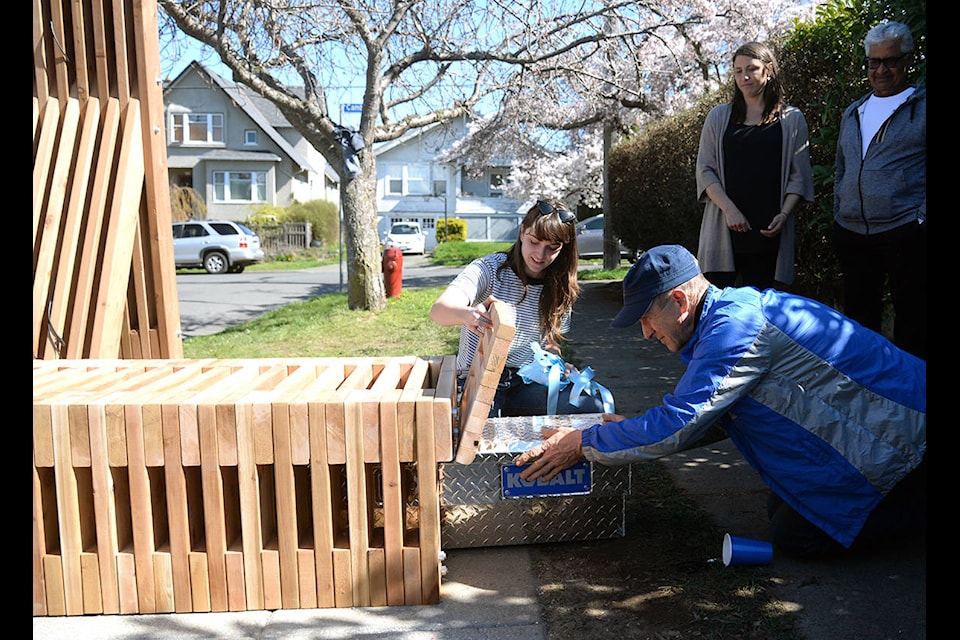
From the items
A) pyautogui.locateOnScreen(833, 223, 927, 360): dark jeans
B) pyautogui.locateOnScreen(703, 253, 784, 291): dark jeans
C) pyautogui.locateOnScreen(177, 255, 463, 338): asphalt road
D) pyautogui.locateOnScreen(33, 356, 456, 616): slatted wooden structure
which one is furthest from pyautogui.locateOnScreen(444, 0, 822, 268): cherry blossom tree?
pyautogui.locateOnScreen(33, 356, 456, 616): slatted wooden structure

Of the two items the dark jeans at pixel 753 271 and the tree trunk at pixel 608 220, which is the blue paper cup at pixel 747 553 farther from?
the tree trunk at pixel 608 220

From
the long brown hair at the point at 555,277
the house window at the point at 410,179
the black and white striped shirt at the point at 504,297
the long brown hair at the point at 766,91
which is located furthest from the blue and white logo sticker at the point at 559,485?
the house window at the point at 410,179

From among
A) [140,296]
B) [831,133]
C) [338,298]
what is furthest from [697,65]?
[140,296]

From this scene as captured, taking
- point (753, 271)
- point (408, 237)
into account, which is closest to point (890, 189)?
point (753, 271)

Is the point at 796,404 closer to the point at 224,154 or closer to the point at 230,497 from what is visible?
the point at 230,497

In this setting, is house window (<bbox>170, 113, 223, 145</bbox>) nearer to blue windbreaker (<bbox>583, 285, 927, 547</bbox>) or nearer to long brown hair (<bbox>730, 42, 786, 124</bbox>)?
long brown hair (<bbox>730, 42, 786, 124</bbox>)

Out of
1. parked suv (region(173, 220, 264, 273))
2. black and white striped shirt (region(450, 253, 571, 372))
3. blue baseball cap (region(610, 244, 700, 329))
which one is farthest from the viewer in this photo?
parked suv (region(173, 220, 264, 273))

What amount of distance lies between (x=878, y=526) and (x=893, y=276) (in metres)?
1.76

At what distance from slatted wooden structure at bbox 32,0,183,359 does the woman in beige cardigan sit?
10.6 ft

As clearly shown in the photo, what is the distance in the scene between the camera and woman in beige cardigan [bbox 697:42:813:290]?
4.69 meters

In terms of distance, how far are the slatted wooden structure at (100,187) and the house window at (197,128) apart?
3851 centimetres

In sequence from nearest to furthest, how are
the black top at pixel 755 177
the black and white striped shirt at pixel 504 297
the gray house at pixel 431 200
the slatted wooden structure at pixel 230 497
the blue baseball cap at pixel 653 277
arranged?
1. the slatted wooden structure at pixel 230 497
2. the blue baseball cap at pixel 653 277
3. the black and white striped shirt at pixel 504 297
4. the black top at pixel 755 177
5. the gray house at pixel 431 200

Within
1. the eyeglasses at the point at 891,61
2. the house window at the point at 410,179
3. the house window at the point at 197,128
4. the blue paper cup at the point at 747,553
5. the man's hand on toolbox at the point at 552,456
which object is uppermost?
the house window at the point at 197,128

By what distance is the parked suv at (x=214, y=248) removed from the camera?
25.8m
